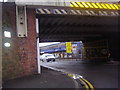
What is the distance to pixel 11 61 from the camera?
399 inches

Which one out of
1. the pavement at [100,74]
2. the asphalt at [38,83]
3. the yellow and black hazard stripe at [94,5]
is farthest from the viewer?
the yellow and black hazard stripe at [94,5]

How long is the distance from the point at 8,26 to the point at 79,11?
584cm

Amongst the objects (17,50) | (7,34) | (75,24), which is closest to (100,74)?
(17,50)

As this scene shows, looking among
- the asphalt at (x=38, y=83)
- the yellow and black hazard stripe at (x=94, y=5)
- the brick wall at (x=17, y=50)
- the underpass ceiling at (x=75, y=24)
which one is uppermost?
the yellow and black hazard stripe at (x=94, y=5)

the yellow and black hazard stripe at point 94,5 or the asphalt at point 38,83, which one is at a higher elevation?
the yellow and black hazard stripe at point 94,5

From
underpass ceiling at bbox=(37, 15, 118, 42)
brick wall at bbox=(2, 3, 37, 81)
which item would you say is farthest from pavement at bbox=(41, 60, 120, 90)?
underpass ceiling at bbox=(37, 15, 118, 42)

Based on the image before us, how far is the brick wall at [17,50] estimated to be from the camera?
32.3 feet

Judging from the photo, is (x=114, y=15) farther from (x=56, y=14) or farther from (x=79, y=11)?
(x=56, y=14)

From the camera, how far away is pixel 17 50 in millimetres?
10555

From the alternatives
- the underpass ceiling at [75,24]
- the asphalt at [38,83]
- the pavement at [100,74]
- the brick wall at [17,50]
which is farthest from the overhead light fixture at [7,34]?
the pavement at [100,74]

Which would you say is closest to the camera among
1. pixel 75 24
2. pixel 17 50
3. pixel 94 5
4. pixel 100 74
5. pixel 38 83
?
pixel 38 83

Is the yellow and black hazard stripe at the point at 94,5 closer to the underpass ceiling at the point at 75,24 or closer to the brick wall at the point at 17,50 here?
the underpass ceiling at the point at 75,24

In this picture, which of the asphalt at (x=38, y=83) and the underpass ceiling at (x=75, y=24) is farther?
the underpass ceiling at (x=75, y=24)

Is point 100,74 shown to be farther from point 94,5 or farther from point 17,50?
point 17,50
